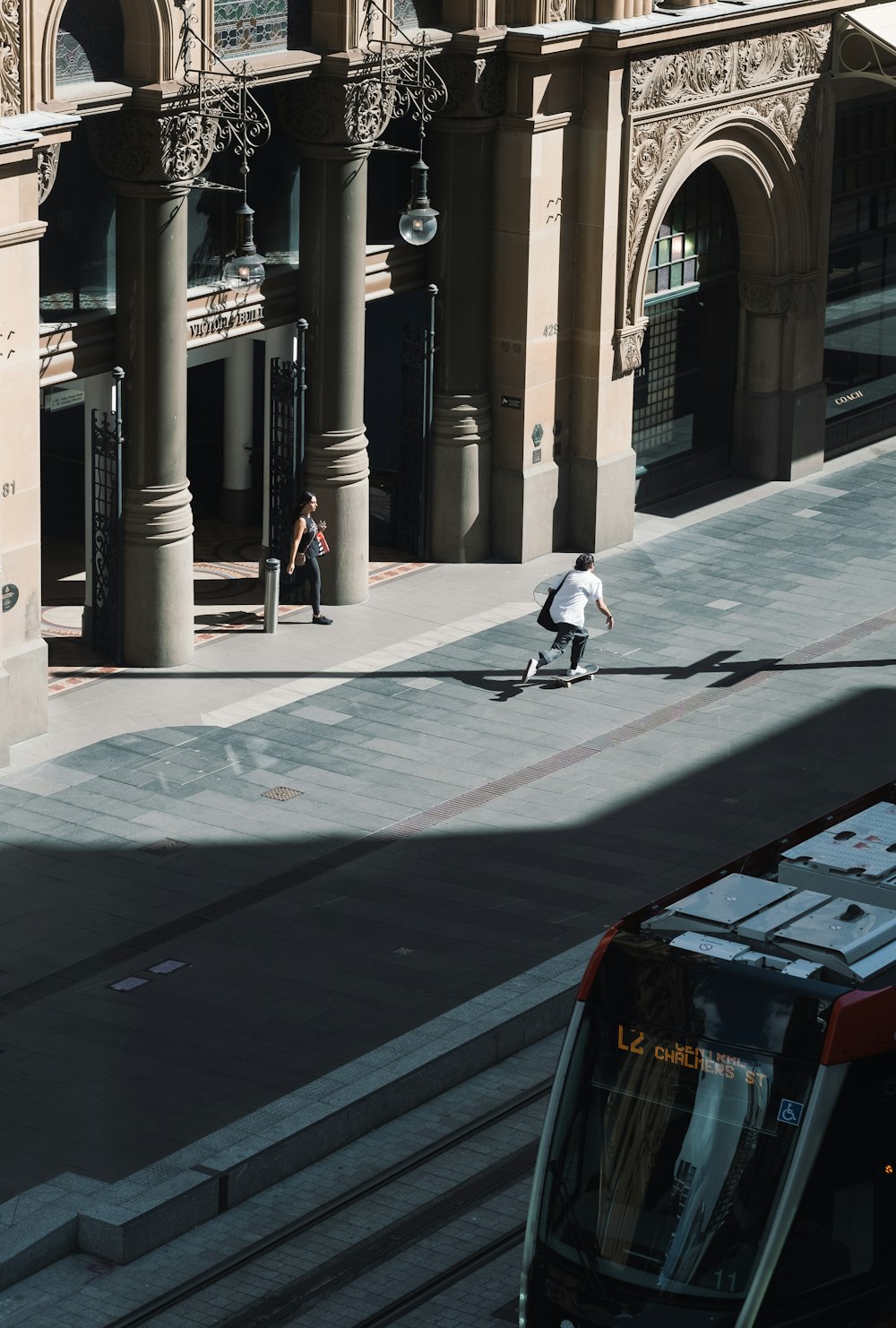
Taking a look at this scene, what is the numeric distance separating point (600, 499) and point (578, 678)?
5.32 m

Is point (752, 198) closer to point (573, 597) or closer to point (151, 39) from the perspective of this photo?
point (573, 597)

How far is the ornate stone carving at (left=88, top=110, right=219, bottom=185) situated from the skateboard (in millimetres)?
6770

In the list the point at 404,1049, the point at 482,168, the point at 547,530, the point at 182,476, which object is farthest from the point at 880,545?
the point at 404,1049

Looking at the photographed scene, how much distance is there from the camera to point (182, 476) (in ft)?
85.1

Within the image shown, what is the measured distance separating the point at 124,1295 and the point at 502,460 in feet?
58.6

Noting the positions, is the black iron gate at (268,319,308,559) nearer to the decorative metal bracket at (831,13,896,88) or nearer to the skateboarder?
the skateboarder

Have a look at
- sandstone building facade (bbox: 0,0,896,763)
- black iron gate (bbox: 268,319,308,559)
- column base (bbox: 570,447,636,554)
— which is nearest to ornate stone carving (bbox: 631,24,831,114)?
sandstone building facade (bbox: 0,0,896,763)

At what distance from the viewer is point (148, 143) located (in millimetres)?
24422

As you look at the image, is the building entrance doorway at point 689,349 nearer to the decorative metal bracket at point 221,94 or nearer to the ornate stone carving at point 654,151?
the ornate stone carving at point 654,151

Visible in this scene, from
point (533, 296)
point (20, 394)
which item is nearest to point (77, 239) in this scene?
point (20, 394)

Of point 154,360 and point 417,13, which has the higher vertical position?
point 417,13

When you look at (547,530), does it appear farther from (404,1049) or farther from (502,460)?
(404,1049)

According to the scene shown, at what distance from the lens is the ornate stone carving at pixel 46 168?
22.8m

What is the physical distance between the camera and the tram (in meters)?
11.9
